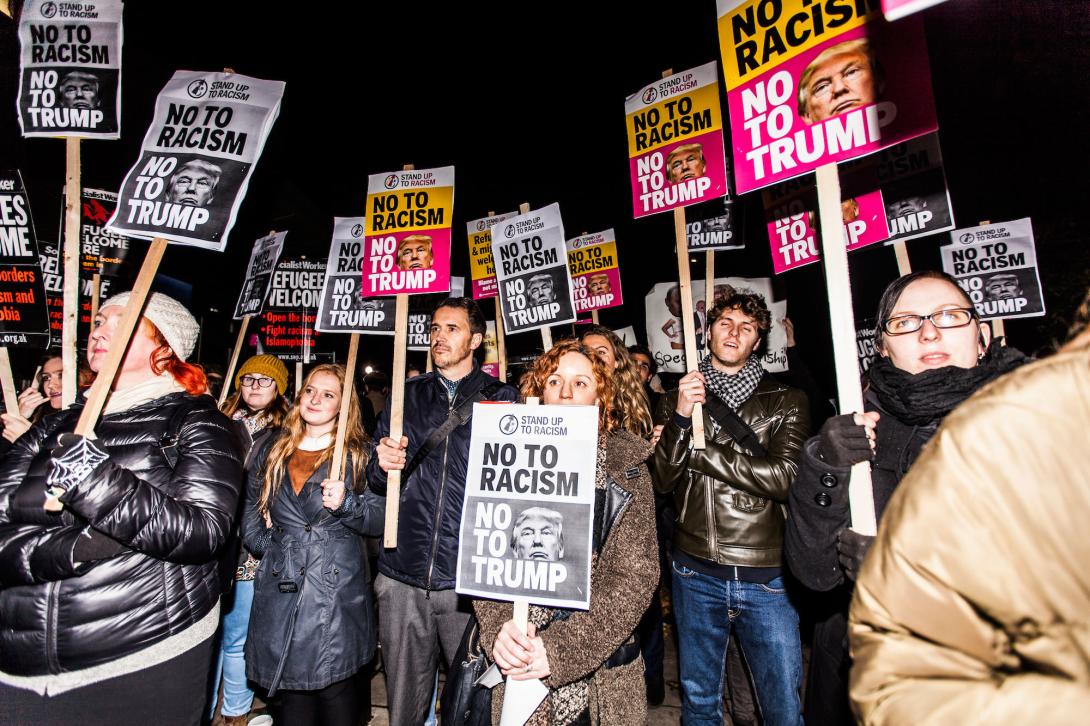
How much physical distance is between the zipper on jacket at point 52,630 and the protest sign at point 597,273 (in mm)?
5920

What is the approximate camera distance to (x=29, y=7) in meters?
3.31

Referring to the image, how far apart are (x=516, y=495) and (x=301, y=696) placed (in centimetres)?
201

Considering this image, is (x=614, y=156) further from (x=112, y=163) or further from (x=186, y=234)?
(x=186, y=234)

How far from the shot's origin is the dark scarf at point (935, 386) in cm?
186

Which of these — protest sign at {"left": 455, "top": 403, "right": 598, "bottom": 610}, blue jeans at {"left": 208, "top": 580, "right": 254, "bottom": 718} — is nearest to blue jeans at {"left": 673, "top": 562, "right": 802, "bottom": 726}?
protest sign at {"left": 455, "top": 403, "right": 598, "bottom": 610}

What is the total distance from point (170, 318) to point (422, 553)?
1.85m

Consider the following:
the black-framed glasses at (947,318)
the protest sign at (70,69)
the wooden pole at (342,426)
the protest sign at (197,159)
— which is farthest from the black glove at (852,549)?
the protest sign at (70,69)

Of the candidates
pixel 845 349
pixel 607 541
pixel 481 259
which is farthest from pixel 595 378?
pixel 481 259

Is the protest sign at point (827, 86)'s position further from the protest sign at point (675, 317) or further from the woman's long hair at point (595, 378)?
the protest sign at point (675, 317)

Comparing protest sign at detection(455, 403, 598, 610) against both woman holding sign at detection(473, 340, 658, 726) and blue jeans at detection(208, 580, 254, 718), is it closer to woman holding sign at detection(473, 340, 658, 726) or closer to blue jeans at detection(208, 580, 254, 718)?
woman holding sign at detection(473, 340, 658, 726)

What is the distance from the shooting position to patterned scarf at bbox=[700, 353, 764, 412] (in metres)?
3.30

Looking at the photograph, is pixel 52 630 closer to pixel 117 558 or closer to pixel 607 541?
pixel 117 558

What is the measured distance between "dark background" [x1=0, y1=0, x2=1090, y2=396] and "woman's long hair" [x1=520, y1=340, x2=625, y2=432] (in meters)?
4.37

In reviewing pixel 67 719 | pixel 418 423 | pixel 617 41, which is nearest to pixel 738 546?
pixel 418 423
